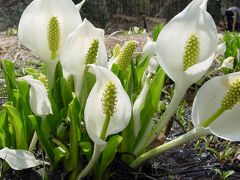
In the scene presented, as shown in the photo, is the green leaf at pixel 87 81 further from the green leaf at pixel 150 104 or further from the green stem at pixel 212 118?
the green stem at pixel 212 118

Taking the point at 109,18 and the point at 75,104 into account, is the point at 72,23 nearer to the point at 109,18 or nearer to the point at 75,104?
the point at 75,104

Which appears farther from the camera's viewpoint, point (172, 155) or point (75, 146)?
point (172, 155)

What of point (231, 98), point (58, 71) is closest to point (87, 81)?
point (58, 71)

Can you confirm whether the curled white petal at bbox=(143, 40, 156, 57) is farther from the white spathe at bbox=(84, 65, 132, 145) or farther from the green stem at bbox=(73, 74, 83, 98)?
the white spathe at bbox=(84, 65, 132, 145)

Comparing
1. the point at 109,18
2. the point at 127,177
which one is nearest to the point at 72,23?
the point at 127,177

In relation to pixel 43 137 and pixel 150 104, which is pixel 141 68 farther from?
pixel 43 137

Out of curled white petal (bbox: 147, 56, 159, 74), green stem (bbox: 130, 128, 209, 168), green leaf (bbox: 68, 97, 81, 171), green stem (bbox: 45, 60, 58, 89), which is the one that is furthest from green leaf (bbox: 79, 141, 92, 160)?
curled white petal (bbox: 147, 56, 159, 74)
